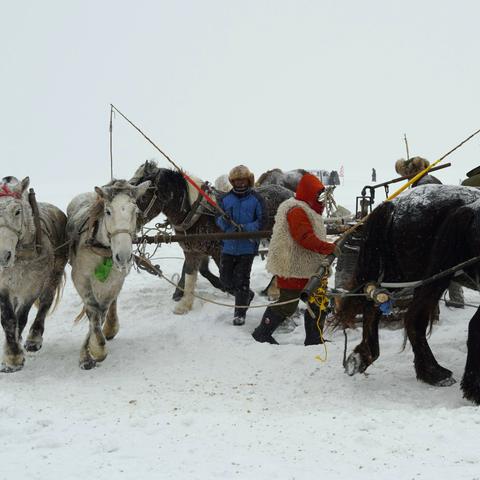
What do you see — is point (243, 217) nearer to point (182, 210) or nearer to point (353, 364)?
point (182, 210)

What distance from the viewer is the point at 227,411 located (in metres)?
4.23

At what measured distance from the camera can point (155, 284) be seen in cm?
910

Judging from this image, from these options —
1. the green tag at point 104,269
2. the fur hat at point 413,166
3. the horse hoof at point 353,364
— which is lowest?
the horse hoof at point 353,364

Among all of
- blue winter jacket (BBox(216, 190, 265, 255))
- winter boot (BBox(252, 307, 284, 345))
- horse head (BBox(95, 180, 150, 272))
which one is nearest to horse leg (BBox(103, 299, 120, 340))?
horse head (BBox(95, 180, 150, 272))

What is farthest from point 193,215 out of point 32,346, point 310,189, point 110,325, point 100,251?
point 32,346

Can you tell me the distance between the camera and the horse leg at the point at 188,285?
24.5ft

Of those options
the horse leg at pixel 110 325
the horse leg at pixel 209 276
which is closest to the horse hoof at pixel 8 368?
the horse leg at pixel 110 325

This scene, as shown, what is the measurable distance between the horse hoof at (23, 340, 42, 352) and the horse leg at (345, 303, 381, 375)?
3233 mm

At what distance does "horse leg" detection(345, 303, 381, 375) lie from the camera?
4.79 metres

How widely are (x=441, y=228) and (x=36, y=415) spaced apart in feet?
10.5

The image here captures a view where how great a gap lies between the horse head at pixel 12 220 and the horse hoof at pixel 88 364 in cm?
117

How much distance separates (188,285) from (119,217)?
8.80 feet

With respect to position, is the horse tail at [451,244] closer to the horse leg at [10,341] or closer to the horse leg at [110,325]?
the horse leg at [110,325]

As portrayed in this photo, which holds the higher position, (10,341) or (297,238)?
(297,238)
